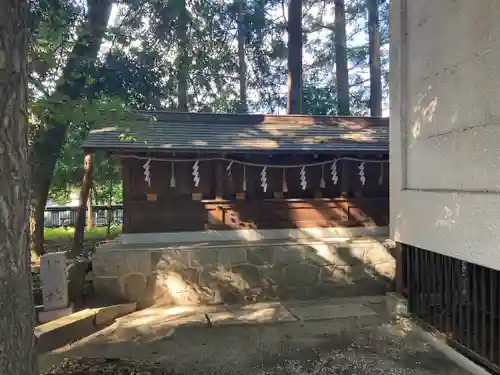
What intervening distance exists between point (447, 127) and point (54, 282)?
230 inches

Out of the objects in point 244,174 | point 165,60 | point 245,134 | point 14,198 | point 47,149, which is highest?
point 165,60

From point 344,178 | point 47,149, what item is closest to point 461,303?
point 344,178

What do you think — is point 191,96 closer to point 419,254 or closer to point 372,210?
point 372,210

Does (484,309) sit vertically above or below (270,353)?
above

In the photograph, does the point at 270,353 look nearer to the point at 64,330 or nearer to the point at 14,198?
the point at 64,330

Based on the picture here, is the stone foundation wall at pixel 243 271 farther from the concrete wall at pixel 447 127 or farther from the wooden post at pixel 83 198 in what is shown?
the wooden post at pixel 83 198

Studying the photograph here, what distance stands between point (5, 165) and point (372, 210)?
25.7 feet

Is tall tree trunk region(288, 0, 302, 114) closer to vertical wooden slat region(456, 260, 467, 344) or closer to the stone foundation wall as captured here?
the stone foundation wall

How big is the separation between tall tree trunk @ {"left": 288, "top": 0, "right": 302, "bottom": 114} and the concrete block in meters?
9.47

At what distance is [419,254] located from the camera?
577 centimetres

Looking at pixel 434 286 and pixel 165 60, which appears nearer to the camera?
pixel 434 286

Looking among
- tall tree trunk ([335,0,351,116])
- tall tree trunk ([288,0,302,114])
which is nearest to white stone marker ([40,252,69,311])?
tall tree trunk ([288,0,302,114])

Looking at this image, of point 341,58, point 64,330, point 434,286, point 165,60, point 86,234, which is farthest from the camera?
point 341,58

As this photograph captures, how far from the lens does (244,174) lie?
27.1ft
